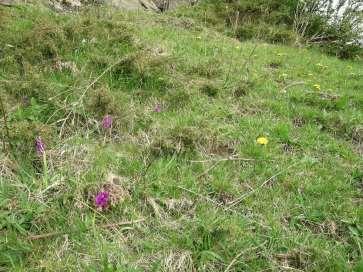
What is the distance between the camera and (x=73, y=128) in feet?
12.7

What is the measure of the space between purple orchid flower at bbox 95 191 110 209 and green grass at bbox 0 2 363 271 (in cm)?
6

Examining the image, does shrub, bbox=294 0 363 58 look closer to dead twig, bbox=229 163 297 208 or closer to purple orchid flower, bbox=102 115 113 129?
dead twig, bbox=229 163 297 208

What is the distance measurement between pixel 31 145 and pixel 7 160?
0.26 meters

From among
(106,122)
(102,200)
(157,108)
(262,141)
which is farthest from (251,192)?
(157,108)

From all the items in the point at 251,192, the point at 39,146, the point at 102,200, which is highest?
the point at 39,146

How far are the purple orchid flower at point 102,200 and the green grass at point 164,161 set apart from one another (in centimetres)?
6

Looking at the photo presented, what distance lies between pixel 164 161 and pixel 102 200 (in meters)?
0.84

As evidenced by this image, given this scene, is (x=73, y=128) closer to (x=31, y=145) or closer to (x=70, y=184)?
(x=31, y=145)

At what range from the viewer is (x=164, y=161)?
363cm

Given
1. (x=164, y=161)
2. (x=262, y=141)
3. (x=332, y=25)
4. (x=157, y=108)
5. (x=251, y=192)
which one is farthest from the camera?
(x=332, y=25)

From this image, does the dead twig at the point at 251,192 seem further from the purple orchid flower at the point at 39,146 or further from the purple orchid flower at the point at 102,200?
the purple orchid flower at the point at 39,146

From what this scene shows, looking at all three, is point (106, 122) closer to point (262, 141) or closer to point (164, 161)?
point (164, 161)

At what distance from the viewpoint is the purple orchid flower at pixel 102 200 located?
9.52 feet

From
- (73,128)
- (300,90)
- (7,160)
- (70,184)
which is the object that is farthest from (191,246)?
(300,90)
